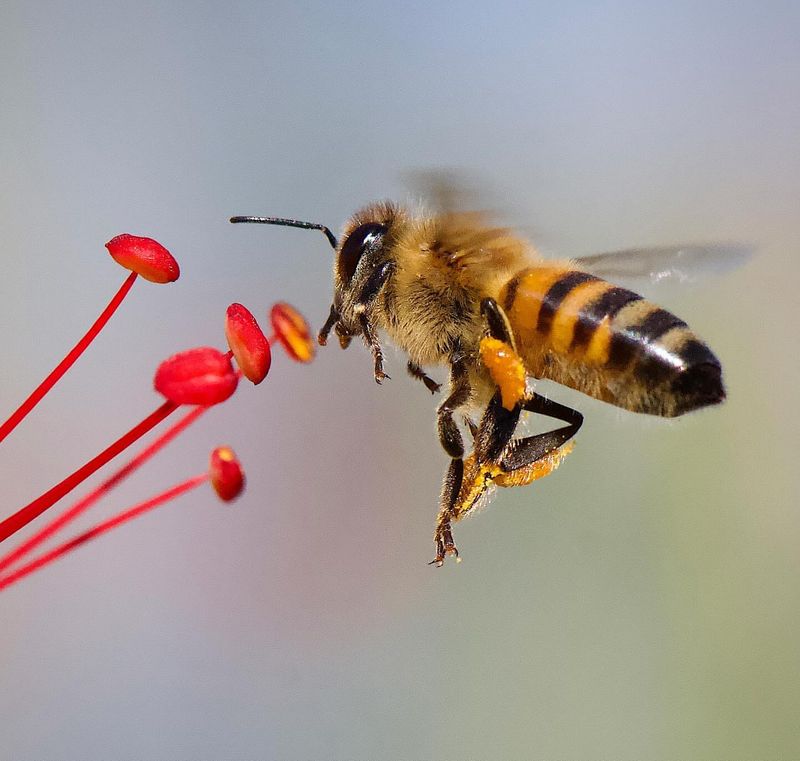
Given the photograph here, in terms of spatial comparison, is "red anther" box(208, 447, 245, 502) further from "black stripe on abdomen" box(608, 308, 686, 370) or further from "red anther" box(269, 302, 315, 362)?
"black stripe on abdomen" box(608, 308, 686, 370)

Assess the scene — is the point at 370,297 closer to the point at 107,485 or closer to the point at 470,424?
the point at 470,424

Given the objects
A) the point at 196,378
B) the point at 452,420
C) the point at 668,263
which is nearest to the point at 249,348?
the point at 196,378

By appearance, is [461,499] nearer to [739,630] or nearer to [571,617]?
[571,617]

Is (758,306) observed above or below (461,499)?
above

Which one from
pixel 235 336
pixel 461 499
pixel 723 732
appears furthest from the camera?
pixel 723 732

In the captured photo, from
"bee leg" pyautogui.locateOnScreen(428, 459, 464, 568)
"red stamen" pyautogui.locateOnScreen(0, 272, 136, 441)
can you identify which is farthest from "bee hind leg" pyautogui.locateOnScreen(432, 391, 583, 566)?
"red stamen" pyautogui.locateOnScreen(0, 272, 136, 441)

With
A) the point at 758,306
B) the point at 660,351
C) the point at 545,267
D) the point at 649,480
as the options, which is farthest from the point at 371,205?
the point at 758,306

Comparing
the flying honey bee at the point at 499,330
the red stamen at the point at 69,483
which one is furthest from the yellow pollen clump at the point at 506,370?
the red stamen at the point at 69,483
